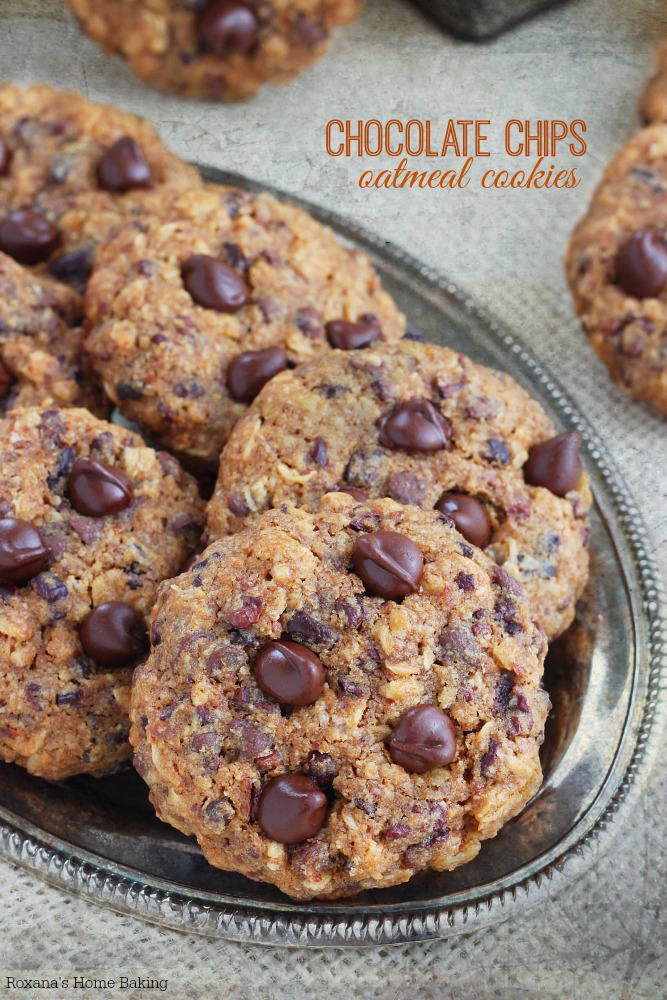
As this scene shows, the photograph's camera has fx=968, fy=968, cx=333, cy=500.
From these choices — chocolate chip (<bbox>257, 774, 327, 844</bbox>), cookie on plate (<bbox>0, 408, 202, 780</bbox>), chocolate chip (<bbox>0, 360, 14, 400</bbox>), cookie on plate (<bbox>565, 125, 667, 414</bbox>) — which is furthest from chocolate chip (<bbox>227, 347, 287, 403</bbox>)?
cookie on plate (<bbox>565, 125, 667, 414</bbox>)

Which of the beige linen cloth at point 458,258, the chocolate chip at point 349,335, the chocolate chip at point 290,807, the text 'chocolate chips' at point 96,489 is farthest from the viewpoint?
the chocolate chip at point 349,335

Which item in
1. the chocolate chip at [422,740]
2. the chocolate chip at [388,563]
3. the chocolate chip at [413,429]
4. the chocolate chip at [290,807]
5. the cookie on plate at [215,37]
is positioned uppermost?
the cookie on plate at [215,37]

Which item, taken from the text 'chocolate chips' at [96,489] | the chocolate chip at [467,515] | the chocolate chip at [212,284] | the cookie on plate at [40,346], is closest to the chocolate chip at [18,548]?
the text 'chocolate chips' at [96,489]

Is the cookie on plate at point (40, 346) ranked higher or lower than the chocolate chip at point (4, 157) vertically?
lower

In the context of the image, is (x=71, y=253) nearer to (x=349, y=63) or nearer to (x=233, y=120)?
(x=233, y=120)

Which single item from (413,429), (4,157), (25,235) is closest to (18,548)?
(413,429)

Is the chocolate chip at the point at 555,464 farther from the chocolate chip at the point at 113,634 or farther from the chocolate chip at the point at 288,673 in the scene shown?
the chocolate chip at the point at 113,634

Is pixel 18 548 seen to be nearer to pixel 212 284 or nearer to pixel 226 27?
pixel 212 284
